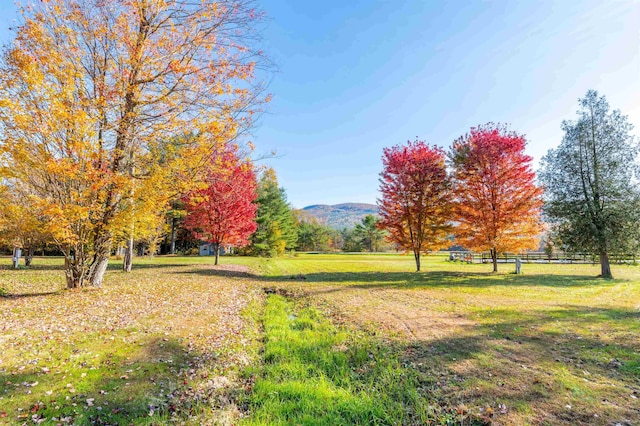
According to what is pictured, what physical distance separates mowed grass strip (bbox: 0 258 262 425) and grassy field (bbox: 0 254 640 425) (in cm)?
2

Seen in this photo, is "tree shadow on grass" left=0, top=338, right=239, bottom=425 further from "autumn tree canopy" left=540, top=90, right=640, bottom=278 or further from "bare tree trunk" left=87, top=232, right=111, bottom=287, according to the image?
"autumn tree canopy" left=540, top=90, right=640, bottom=278

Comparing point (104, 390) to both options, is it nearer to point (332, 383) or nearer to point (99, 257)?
point (332, 383)

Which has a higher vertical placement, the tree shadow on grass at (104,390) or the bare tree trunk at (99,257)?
the bare tree trunk at (99,257)

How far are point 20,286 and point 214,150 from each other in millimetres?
8244

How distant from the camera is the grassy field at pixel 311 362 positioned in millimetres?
3395

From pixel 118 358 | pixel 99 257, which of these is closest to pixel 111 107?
pixel 99 257

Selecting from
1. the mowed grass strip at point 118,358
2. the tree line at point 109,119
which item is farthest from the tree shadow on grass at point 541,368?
the tree line at point 109,119

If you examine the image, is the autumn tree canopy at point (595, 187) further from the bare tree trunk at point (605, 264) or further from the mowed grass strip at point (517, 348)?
the mowed grass strip at point (517, 348)

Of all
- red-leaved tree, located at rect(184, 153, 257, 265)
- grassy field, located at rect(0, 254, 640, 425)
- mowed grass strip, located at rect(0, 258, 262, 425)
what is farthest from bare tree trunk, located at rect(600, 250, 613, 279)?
red-leaved tree, located at rect(184, 153, 257, 265)

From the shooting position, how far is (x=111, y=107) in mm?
7980

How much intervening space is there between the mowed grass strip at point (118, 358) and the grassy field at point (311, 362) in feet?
0.07

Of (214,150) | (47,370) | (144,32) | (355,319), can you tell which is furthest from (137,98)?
(355,319)

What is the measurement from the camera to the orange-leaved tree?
16.5 m

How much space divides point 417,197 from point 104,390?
59.6ft
